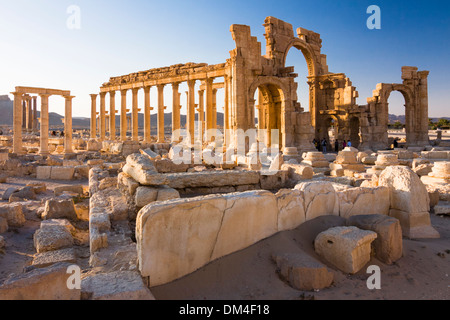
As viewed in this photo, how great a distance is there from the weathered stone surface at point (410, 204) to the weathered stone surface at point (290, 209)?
195 centimetres

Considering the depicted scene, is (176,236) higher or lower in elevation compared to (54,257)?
higher

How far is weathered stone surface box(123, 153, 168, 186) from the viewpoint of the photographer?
5.61m

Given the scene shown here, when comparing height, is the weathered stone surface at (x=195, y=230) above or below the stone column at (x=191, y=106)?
below

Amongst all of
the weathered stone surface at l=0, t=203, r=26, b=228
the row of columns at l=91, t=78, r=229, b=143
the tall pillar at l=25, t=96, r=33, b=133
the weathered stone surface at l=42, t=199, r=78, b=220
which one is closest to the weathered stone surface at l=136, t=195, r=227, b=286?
the weathered stone surface at l=42, t=199, r=78, b=220

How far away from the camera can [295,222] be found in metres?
4.38

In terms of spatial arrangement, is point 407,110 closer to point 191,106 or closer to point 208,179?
point 191,106

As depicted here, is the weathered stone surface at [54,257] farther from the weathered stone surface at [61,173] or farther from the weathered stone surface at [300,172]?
the weathered stone surface at [61,173]

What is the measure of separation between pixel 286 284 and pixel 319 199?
1850 mm

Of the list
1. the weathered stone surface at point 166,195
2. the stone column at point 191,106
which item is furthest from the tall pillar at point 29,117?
the weathered stone surface at point 166,195

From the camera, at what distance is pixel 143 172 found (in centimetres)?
576

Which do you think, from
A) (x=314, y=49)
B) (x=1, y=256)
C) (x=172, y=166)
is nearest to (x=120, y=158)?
(x=172, y=166)

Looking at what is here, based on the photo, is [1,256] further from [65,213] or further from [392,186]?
[392,186]

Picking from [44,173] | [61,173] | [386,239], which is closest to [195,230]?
[386,239]

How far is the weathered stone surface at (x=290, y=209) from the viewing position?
4.20 meters
